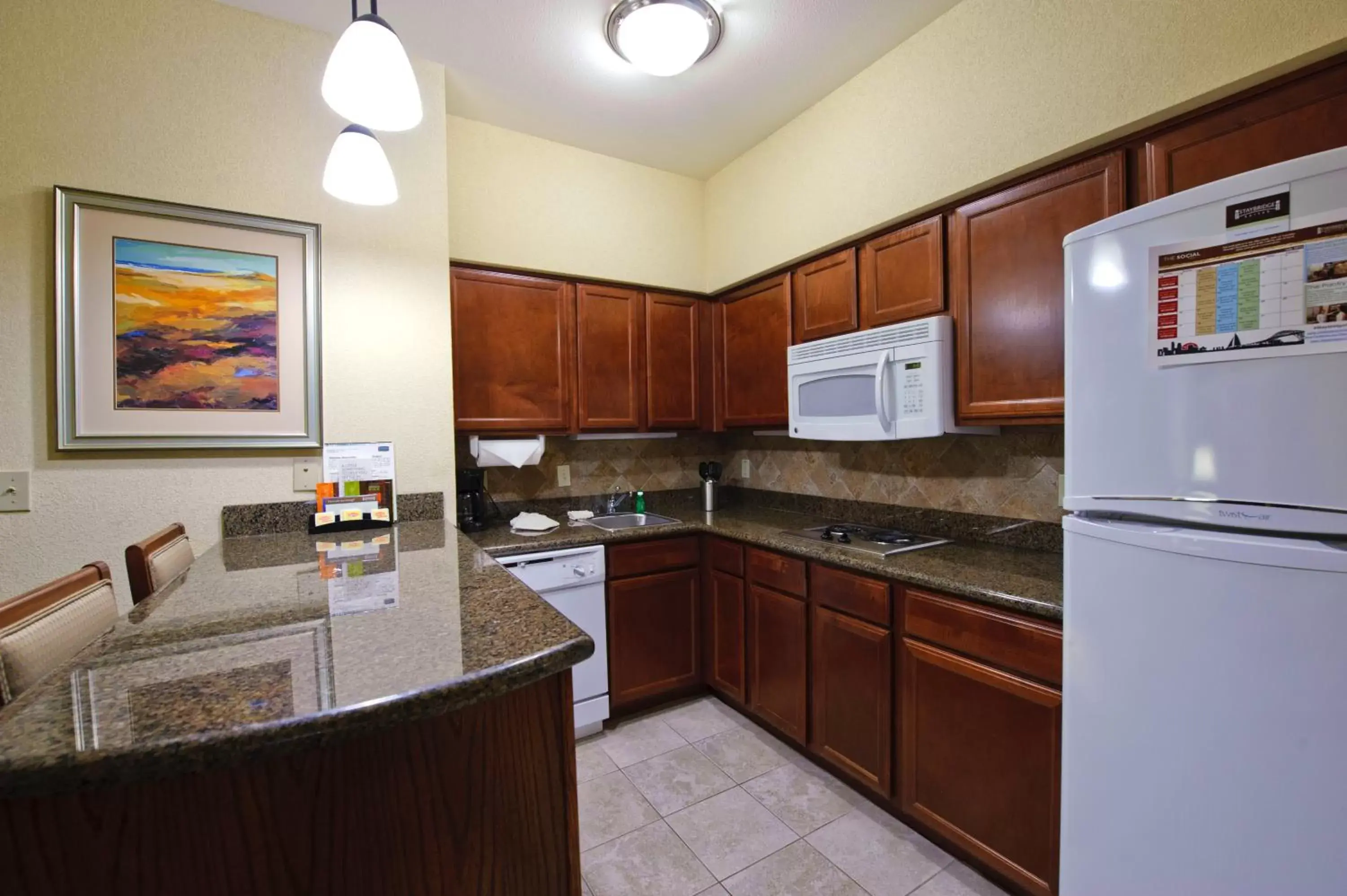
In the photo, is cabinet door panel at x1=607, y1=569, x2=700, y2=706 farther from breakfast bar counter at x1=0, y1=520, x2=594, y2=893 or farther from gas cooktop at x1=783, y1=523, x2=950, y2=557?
breakfast bar counter at x1=0, y1=520, x2=594, y2=893

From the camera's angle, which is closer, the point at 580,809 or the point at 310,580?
the point at 310,580

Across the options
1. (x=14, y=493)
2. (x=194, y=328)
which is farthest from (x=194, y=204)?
(x=14, y=493)

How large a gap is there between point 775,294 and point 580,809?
2336 mm

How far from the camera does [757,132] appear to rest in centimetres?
267

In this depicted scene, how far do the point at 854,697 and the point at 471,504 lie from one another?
Result: 1776 mm

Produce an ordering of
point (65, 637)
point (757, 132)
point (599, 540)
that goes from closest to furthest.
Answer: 1. point (65, 637)
2. point (599, 540)
3. point (757, 132)

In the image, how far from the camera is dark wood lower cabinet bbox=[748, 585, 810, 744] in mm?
2145

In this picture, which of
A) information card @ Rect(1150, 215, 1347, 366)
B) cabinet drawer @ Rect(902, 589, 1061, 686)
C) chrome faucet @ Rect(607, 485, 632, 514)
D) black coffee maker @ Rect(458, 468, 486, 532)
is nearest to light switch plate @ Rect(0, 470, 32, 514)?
black coffee maker @ Rect(458, 468, 486, 532)

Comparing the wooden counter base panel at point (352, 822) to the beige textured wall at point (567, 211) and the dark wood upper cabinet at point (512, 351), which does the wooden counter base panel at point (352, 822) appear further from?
the beige textured wall at point (567, 211)

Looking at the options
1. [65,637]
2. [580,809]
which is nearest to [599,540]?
[580,809]

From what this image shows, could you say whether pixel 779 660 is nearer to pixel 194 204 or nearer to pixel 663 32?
pixel 663 32

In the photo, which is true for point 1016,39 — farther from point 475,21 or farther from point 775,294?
point 475,21

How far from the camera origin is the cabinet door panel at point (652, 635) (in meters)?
2.46

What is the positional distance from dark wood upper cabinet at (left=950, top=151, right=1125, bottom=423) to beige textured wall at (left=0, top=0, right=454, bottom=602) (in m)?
1.96
